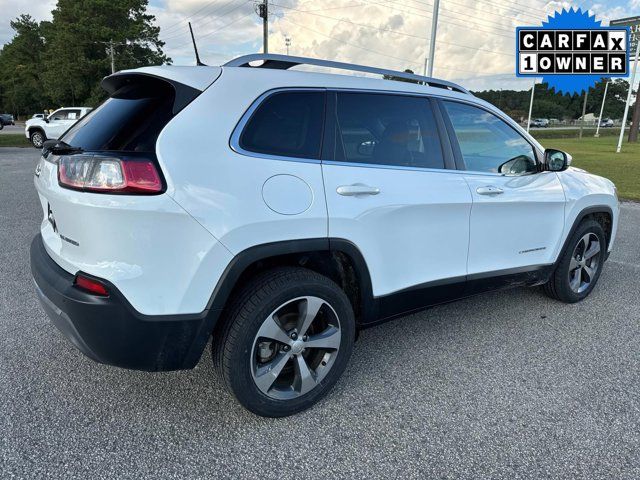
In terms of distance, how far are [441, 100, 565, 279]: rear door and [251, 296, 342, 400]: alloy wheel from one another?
4.00 ft

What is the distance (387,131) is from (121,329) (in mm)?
1831

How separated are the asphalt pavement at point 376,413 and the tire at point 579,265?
439mm

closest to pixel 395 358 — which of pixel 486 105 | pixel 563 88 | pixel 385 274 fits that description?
pixel 385 274

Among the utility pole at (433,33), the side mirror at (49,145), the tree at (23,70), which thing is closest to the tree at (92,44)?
the tree at (23,70)

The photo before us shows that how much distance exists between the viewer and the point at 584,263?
421 centimetres

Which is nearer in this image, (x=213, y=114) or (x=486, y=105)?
(x=213, y=114)

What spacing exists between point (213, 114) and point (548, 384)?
2496 mm

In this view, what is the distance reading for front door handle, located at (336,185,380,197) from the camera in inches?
96.8

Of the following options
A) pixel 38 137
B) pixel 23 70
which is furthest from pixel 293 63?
pixel 23 70

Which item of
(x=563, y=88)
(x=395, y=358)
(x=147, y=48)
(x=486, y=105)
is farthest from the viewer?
(x=147, y=48)

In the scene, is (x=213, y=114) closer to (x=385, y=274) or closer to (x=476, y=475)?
(x=385, y=274)

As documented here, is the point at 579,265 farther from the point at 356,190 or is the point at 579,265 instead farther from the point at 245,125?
the point at 245,125

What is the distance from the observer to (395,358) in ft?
10.4

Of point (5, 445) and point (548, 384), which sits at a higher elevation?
point (5, 445)
